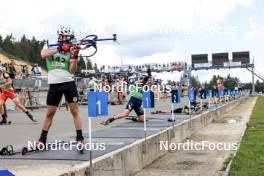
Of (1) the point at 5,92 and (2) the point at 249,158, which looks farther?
(1) the point at 5,92

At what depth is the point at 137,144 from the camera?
33.4 feet

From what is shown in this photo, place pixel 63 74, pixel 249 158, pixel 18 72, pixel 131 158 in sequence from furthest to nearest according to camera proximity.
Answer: pixel 18 72, pixel 249 158, pixel 131 158, pixel 63 74

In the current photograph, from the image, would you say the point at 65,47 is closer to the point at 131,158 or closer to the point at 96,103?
the point at 96,103

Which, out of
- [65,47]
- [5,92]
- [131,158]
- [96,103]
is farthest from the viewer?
[5,92]

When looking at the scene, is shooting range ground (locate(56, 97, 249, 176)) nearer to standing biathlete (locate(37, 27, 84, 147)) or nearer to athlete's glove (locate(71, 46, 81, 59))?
standing biathlete (locate(37, 27, 84, 147))

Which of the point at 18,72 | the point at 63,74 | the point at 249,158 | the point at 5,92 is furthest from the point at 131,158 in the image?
the point at 18,72

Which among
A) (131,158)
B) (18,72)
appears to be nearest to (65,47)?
(131,158)

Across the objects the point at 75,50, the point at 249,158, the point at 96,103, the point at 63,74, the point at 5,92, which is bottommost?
the point at 249,158

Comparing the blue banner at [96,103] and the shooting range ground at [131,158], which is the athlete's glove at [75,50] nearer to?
the blue banner at [96,103]

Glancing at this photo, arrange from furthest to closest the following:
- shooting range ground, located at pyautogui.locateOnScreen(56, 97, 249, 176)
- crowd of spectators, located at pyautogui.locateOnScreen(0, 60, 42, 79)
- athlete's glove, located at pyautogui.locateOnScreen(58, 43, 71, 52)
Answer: crowd of spectators, located at pyautogui.locateOnScreen(0, 60, 42, 79) < athlete's glove, located at pyautogui.locateOnScreen(58, 43, 71, 52) < shooting range ground, located at pyautogui.locateOnScreen(56, 97, 249, 176)

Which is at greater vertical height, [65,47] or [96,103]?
[65,47]

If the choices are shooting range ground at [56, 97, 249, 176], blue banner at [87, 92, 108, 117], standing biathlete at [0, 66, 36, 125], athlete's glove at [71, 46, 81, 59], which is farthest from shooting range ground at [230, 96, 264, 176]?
standing biathlete at [0, 66, 36, 125]

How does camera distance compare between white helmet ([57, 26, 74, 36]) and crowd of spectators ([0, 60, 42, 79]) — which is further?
crowd of spectators ([0, 60, 42, 79])

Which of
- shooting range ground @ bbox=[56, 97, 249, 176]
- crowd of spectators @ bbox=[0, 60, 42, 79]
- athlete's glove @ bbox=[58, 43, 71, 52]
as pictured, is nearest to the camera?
shooting range ground @ bbox=[56, 97, 249, 176]
